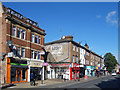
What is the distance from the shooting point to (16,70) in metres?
25.2

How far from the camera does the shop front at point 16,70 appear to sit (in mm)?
23281

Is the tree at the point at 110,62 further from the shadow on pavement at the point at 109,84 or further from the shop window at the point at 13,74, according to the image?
the shop window at the point at 13,74

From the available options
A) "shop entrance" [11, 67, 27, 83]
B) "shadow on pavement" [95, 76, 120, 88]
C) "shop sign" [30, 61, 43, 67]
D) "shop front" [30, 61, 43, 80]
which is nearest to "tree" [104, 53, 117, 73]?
"shadow on pavement" [95, 76, 120, 88]

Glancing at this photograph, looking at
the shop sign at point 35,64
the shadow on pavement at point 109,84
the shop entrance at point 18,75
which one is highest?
the shop sign at point 35,64

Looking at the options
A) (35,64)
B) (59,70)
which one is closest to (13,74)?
(35,64)

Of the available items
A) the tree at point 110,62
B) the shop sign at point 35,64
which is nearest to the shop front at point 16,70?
the shop sign at point 35,64

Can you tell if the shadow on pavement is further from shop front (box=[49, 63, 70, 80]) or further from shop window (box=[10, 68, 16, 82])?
shop window (box=[10, 68, 16, 82])

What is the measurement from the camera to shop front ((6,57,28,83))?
76.4 ft

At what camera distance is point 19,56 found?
84.7 feet

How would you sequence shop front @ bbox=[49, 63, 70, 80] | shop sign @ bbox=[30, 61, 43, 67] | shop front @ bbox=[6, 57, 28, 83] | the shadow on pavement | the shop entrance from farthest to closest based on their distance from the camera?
shop front @ bbox=[49, 63, 70, 80]
shop sign @ bbox=[30, 61, 43, 67]
the shop entrance
shop front @ bbox=[6, 57, 28, 83]
the shadow on pavement

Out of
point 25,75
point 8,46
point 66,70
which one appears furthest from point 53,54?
point 8,46

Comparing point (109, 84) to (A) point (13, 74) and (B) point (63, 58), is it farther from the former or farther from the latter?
(B) point (63, 58)

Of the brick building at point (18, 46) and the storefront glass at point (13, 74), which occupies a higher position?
the brick building at point (18, 46)

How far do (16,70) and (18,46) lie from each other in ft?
12.7
